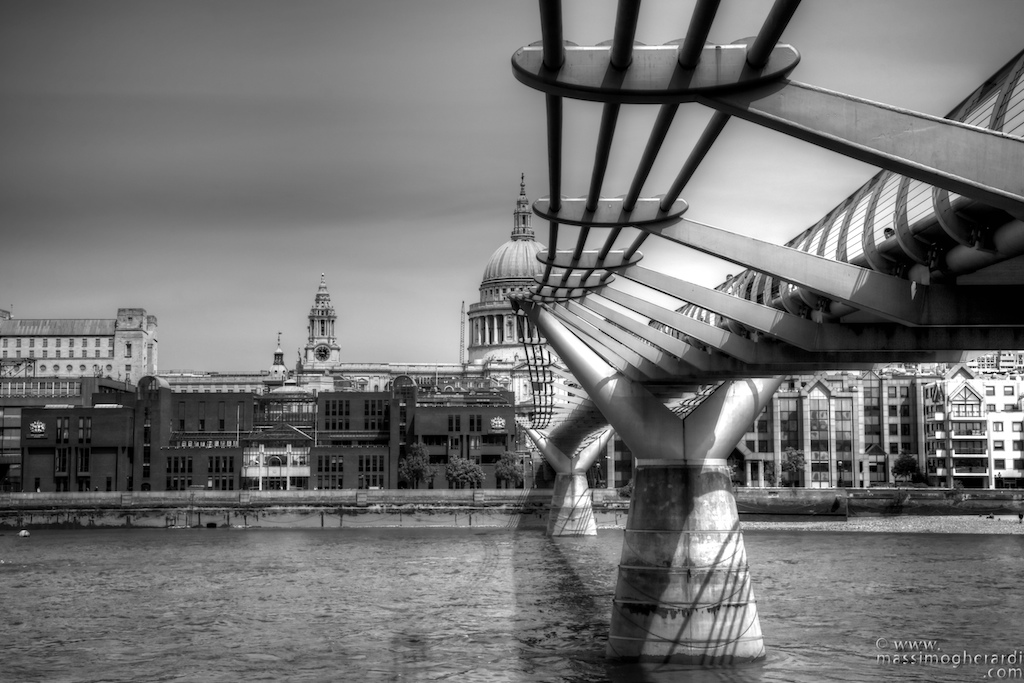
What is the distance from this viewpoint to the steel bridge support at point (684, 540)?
2798cm

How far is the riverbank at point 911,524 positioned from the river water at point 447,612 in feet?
32.2

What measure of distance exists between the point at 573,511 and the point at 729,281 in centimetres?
5864

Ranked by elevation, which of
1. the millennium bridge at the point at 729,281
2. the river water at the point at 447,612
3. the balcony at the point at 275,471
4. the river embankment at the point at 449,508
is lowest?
the river water at the point at 447,612

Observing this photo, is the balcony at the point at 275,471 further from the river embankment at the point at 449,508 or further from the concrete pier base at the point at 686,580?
the concrete pier base at the point at 686,580

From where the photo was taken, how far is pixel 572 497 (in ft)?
285

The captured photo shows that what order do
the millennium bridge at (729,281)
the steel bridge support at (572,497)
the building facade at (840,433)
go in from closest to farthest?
1. the millennium bridge at (729,281)
2. the steel bridge support at (572,497)
3. the building facade at (840,433)

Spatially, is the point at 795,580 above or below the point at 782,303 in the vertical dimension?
below

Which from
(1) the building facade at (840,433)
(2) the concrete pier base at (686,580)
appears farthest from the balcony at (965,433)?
(2) the concrete pier base at (686,580)

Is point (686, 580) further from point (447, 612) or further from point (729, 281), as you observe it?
point (447, 612)

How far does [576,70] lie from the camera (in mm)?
10156

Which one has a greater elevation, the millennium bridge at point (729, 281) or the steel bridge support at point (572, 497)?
the millennium bridge at point (729, 281)

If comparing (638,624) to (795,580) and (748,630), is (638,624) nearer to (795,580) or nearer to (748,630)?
(748,630)

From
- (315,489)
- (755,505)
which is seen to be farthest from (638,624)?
(315,489)

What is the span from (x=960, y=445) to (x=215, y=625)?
285ft
